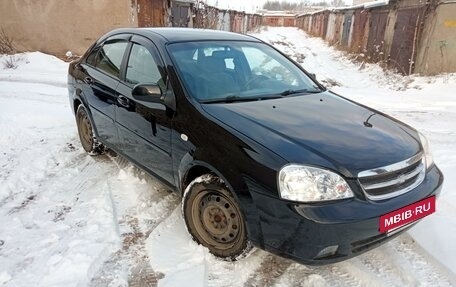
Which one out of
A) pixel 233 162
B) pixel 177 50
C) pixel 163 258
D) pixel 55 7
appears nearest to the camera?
pixel 233 162

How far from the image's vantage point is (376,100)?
842 centimetres

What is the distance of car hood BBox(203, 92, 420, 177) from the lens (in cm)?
226

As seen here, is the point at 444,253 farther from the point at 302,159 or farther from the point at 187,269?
the point at 187,269

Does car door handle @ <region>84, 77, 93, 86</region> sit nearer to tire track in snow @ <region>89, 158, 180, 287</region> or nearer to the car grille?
tire track in snow @ <region>89, 158, 180, 287</region>

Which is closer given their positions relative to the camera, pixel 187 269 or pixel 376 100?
pixel 187 269

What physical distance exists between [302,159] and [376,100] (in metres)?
6.95

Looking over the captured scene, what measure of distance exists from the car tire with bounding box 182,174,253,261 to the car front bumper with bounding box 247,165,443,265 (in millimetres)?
220

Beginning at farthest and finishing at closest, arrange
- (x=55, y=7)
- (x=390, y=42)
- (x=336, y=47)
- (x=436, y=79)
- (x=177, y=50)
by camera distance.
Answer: (x=336, y=47) → (x=390, y=42) → (x=55, y=7) → (x=436, y=79) → (x=177, y=50)

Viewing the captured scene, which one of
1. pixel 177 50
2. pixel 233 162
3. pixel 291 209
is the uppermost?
pixel 177 50

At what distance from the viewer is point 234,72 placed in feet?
10.7

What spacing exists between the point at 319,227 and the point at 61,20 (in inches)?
482

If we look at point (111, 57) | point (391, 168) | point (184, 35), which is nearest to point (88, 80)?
point (111, 57)

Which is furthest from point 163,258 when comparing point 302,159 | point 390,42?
point 390,42

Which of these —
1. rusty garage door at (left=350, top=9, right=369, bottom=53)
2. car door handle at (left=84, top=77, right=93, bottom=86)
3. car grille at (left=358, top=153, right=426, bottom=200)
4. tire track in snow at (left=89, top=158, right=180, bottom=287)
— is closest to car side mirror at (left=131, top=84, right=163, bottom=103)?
tire track in snow at (left=89, top=158, right=180, bottom=287)
